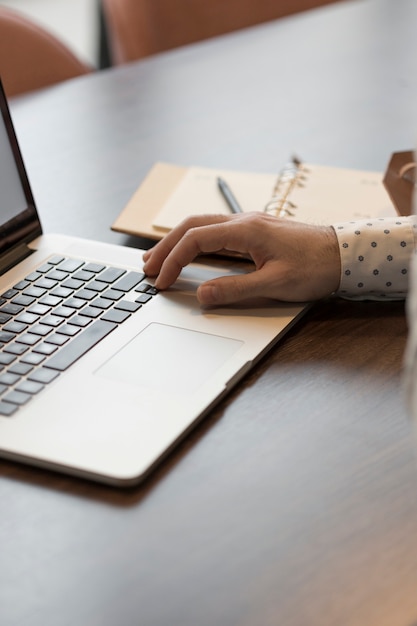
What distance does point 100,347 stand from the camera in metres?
0.78

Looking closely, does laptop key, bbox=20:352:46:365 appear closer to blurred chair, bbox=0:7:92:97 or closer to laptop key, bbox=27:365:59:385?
laptop key, bbox=27:365:59:385

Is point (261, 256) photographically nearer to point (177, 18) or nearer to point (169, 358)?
point (169, 358)

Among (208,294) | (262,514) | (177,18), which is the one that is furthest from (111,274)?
(177,18)

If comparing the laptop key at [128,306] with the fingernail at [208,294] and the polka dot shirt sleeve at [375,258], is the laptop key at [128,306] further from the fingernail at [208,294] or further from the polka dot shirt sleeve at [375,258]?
the polka dot shirt sleeve at [375,258]

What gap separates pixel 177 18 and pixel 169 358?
1342 millimetres

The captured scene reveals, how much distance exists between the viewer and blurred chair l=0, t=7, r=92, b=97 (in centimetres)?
152

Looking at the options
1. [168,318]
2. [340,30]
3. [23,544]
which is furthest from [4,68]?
[23,544]

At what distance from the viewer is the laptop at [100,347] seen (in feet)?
2.17

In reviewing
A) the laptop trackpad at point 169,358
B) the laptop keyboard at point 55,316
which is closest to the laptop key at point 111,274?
the laptop keyboard at point 55,316

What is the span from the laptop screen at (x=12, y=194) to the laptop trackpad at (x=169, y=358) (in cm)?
22

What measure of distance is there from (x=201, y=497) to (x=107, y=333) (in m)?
0.23

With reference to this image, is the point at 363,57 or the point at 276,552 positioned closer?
the point at 276,552

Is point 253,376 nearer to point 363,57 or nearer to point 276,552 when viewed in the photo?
point 276,552

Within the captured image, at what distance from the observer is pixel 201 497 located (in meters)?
0.62
